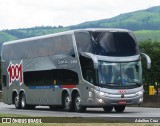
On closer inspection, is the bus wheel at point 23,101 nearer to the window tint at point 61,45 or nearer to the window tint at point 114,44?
the window tint at point 61,45

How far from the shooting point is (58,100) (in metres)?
33.2

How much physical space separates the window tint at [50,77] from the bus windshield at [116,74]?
1.82 meters

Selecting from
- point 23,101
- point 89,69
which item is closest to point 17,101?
point 23,101

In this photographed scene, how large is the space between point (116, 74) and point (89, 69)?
49.4 inches

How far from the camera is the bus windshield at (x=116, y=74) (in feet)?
96.5

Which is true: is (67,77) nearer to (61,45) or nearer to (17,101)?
(61,45)

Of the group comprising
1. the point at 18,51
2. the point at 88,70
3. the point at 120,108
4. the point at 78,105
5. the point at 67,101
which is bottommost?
the point at 120,108

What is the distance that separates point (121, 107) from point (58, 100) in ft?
10.9

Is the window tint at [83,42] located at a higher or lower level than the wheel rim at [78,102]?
higher

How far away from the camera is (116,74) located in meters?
29.5

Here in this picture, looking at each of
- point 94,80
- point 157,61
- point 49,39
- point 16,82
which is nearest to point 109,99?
point 94,80

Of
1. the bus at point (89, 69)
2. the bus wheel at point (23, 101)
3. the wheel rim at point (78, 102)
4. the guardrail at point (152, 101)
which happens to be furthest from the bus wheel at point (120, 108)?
the guardrail at point (152, 101)

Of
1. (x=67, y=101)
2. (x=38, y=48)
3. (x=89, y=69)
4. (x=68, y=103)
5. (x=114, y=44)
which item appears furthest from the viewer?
(x=38, y=48)

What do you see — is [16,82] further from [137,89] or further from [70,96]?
[137,89]
